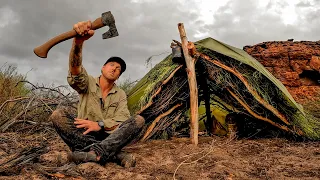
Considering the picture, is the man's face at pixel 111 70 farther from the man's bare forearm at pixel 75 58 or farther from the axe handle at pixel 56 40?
the axe handle at pixel 56 40

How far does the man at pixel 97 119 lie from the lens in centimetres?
300

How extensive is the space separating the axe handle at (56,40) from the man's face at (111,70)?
616 mm

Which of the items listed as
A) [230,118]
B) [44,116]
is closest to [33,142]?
[44,116]

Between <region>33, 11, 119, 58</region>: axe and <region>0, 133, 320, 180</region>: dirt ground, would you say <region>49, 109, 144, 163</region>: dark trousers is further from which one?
<region>33, 11, 119, 58</region>: axe

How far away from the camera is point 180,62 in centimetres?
470

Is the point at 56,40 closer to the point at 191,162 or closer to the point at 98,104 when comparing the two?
the point at 98,104

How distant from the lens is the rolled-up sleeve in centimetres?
303

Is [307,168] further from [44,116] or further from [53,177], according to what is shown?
[44,116]

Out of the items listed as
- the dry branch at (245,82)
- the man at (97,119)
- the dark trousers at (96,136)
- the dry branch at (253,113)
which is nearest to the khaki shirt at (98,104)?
the man at (97,119)

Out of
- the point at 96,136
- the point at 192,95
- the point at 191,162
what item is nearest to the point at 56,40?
the point at 96,136

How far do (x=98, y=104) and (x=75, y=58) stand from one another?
56cm

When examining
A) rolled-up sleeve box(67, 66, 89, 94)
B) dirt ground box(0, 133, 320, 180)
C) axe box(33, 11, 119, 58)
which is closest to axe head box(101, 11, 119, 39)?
axe box(33, 11, 119, 58)

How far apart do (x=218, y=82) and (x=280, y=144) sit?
132 centimetres

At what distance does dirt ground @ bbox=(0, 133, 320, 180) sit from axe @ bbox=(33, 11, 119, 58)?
935 millimetres
